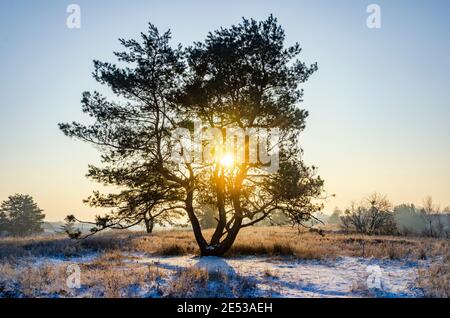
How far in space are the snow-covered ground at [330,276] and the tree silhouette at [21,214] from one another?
51.9 m

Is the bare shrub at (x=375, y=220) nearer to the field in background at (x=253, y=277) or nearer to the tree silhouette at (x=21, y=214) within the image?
the field in background at (x=253, y=277)

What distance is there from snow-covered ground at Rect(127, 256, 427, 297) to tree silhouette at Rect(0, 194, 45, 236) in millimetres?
51876

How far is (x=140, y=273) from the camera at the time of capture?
10.5 m

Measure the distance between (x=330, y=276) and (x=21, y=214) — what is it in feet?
196

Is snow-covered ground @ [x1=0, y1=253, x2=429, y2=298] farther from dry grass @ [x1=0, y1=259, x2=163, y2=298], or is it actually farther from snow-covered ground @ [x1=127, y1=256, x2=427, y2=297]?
dry grass @ [x1=0, y1=259, x2=163, y2=298]

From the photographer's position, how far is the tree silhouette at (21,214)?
55562 mm

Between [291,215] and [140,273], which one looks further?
[291,215]

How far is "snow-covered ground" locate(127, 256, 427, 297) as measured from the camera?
8.86m

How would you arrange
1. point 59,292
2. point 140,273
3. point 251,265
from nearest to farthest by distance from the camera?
point 59,292, point 140,273, point 251,265

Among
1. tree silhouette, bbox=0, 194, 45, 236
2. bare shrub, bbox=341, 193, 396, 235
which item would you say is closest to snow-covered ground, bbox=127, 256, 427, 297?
bare shrub, bbox=341, 193, 396, 235

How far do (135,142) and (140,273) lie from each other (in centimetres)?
640

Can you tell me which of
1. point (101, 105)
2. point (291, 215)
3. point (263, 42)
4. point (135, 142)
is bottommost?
point (291, 215)
